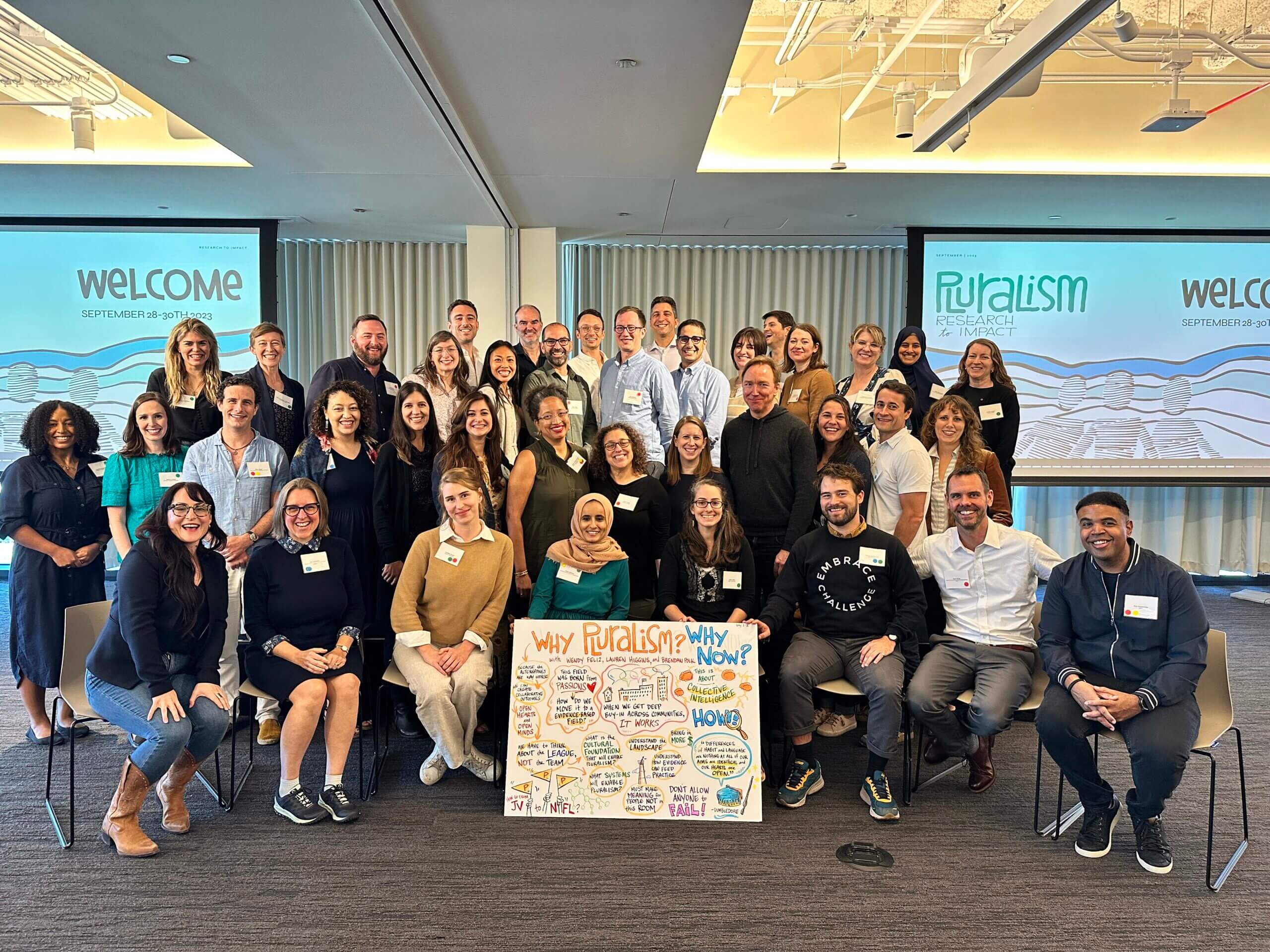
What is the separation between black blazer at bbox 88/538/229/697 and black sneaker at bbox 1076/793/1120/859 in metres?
2.98

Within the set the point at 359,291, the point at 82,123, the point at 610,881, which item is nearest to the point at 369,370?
the point at 82,123

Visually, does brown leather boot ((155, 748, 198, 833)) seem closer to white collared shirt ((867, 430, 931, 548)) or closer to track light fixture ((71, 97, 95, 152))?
white collared shirt ((867, 430, 931, 548))

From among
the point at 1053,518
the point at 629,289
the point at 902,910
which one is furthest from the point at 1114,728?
the point at 629,289

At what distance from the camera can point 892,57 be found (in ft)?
14.0

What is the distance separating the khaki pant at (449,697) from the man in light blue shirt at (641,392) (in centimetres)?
154

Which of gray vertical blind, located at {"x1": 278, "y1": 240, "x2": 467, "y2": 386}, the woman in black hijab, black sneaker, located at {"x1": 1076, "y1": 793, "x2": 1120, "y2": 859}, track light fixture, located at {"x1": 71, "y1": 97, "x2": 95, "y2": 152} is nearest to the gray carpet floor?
black sneaker, located at {"x1": 1076, "y1": 793, "x2": 1120, "y2": 859}

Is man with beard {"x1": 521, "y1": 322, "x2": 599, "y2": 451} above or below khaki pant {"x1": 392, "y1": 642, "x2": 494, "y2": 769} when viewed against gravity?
above

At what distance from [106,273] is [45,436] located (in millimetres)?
3522

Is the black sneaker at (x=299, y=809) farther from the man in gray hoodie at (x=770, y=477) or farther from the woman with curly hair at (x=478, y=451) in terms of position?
the man in gray hoodie at (x=770, y=477)

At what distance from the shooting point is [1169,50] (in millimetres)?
4262

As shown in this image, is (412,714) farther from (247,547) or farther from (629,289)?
(629,289)

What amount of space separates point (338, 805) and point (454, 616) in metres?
0.77

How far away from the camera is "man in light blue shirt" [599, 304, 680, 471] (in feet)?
14.1

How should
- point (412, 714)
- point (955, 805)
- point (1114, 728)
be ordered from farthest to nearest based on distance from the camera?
point (412, 714), point (955, 805), point (1114, 728)
